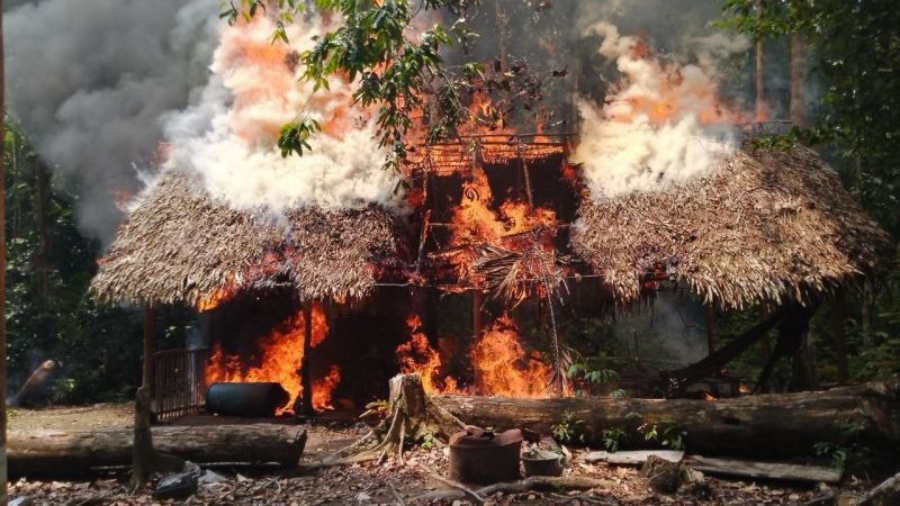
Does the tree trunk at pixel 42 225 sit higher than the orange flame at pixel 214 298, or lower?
higher

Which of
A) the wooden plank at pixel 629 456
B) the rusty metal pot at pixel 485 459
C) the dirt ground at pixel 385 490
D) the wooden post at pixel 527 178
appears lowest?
the dirt ground at pixel 385 490

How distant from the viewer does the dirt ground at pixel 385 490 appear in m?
6.46

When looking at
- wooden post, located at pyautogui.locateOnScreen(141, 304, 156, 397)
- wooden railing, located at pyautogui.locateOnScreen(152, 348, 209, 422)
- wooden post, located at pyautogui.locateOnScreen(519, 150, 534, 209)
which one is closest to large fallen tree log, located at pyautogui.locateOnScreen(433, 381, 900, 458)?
wooden post, located at pyautogui.locateOnScreen(519, 150, 534, 209)

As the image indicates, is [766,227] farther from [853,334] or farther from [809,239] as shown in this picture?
[853,334]

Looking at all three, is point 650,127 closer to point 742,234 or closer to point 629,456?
point 742,234

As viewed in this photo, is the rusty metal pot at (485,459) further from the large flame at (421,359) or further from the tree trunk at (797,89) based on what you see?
the tree trunk at (797,89)

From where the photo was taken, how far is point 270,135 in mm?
11844

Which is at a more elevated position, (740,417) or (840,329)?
(840,329)

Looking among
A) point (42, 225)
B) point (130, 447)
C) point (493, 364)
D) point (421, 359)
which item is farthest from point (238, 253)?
point (42, 225)

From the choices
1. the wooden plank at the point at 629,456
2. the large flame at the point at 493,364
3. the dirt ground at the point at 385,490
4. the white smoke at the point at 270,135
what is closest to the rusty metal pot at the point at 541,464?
the dirt ground at the point at 385,490

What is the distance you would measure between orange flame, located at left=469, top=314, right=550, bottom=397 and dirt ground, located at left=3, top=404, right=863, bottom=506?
3364 mm

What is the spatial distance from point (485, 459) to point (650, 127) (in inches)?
282

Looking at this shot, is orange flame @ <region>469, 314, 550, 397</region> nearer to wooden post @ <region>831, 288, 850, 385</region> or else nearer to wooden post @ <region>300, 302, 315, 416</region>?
wooden post @ <region>300, 302, 315, 416</region>

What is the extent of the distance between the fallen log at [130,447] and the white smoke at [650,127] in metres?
6.48
